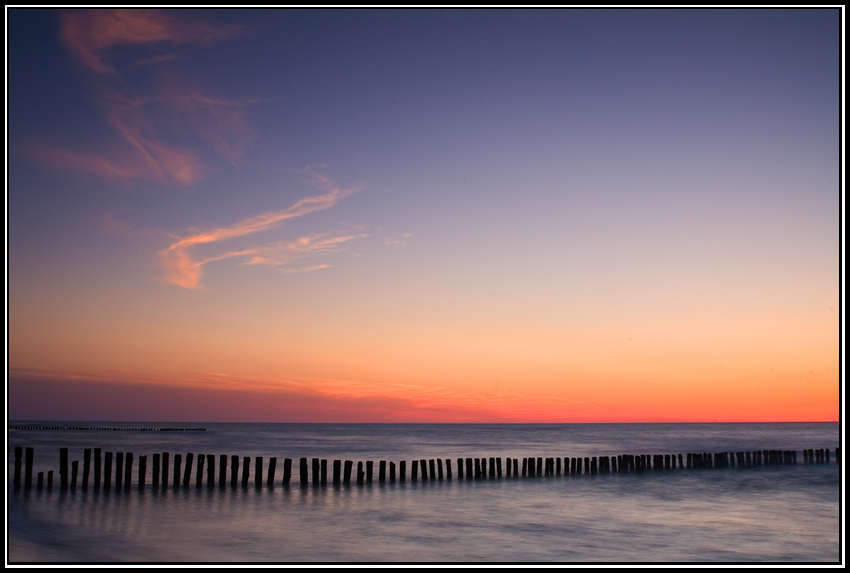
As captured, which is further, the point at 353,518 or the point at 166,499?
the point at 166,499

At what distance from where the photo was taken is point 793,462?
114ft

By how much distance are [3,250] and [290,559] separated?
821 cm

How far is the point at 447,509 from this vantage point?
1927 cm

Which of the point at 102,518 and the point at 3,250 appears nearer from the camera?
the point at 3,250

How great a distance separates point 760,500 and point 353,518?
1430cm
